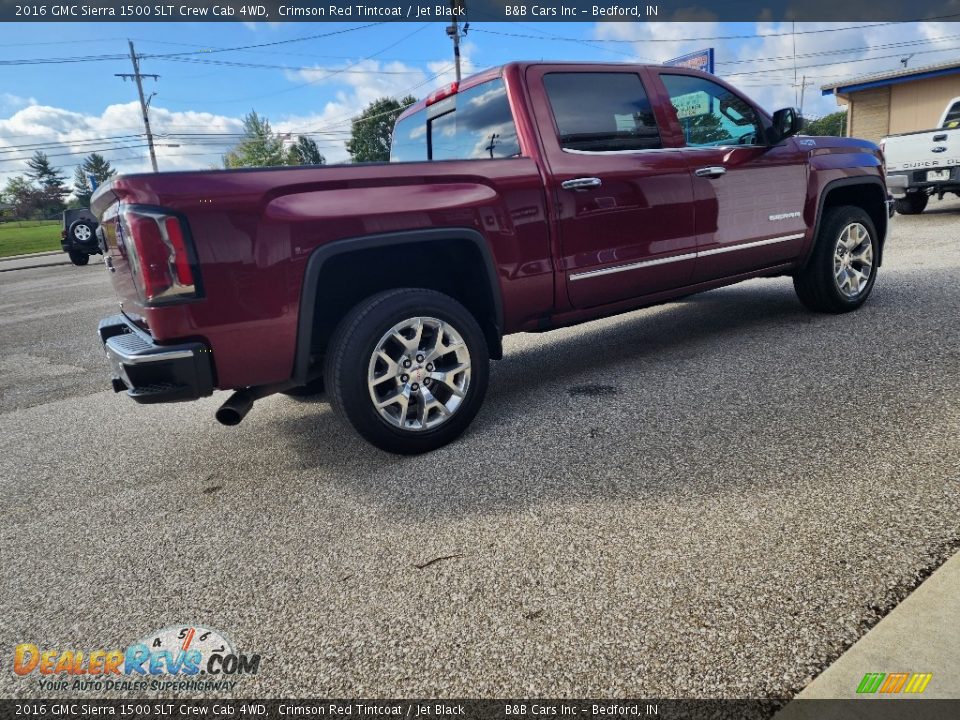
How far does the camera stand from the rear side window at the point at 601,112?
A: 356 centimetres

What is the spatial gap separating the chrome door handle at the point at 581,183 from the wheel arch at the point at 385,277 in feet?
2.05

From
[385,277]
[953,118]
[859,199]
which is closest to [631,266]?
[385,277]

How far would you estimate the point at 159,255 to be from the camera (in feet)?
8.11

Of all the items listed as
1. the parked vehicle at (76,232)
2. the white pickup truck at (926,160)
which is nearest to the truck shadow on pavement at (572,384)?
the white pickup truck at (926,160)

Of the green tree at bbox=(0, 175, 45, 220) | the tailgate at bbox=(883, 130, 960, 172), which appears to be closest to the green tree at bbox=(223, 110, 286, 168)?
the green tree at bbox=(0, 175, 45, 220)

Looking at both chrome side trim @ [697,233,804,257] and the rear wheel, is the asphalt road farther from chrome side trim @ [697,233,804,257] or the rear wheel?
the rear wheel

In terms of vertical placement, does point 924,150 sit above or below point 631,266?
above

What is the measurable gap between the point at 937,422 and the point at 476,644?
8.28ft

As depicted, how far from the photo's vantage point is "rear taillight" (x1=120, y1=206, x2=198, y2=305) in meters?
2.45

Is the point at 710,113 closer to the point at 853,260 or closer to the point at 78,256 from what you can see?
the point at 853,260

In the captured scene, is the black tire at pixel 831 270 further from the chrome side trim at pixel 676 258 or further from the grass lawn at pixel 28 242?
the grass lawn at pixel 28 242

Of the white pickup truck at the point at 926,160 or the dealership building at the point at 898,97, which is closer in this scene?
the white pickup truck at the point at 926,160

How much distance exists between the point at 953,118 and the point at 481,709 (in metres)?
14.7

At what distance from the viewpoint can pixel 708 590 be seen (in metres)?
1.91
